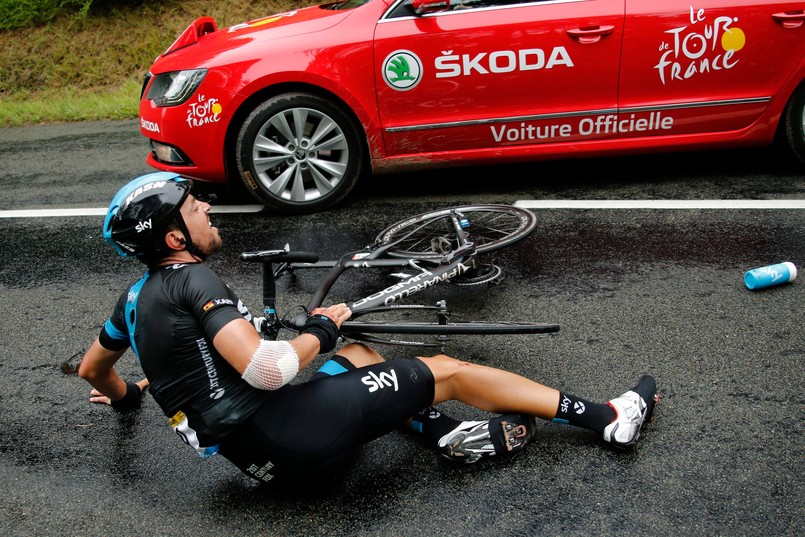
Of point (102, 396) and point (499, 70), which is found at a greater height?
point (499, 70)

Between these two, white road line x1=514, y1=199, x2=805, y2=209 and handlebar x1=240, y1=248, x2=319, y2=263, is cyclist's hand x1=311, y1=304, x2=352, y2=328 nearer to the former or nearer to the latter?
handlebar x1=240, y1=248, x2=319, y2=263

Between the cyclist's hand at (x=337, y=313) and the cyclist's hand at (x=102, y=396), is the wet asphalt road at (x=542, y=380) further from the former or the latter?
the cyclist's hand at (x=337, y=313)

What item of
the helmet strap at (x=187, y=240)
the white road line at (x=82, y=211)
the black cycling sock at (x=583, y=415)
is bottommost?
the white road line at (x=82, y=211)

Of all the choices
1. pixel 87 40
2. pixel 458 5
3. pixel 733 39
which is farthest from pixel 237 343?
pixel 87 40

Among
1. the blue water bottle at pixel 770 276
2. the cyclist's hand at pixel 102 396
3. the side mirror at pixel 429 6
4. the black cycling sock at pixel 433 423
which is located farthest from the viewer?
the side mirror at pixel 429 6

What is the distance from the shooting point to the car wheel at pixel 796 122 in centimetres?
571

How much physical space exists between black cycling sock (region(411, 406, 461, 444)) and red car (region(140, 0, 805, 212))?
2.87 metres

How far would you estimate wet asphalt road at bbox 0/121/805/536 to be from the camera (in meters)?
3.00

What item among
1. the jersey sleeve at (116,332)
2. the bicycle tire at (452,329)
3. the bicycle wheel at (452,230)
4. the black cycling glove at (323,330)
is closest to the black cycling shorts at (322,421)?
the black cycling glove at (323,330)

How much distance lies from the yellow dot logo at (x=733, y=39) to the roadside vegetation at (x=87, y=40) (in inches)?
281

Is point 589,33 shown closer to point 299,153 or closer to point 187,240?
point 299,153

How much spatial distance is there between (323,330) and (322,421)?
361mm

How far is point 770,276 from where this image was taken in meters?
4.29

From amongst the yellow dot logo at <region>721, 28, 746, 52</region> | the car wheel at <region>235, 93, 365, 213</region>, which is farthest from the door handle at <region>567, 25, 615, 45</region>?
the car wheel at <region>235, 93, 365, 213</region>
